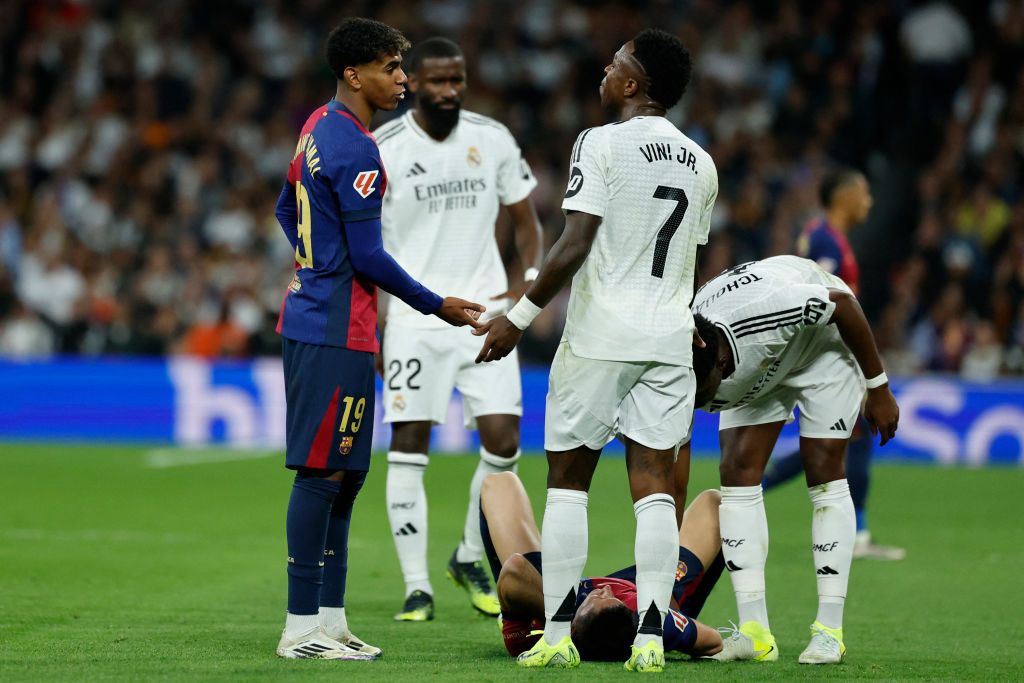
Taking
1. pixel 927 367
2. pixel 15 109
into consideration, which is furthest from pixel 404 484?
pixel 15 109

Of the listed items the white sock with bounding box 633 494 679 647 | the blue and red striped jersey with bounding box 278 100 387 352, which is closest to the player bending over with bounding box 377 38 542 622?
the blue and red striped jersey with bounding box 278 100 387 352

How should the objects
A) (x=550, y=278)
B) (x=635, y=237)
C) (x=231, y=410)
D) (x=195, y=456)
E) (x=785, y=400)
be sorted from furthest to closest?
(x=231, y=410), (x=195, y=456), (x=785, y=400), (x=635, y=237), (x=550, y=278)

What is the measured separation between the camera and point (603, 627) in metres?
5.19

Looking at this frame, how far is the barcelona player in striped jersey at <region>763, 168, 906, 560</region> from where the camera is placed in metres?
8.73

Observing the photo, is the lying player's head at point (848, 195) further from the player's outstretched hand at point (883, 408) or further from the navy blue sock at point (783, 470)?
the player's outstretched hand at point (883, 408)

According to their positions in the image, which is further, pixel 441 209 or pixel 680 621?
pixel 441 209

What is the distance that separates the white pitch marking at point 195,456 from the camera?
1393cm

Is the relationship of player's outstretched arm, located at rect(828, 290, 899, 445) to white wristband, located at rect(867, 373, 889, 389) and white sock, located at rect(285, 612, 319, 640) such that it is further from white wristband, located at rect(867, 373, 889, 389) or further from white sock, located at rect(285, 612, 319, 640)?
white sock, located at rect(285, 612, 319, 640)

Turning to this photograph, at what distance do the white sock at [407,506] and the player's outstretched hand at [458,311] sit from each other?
1713 millimetres

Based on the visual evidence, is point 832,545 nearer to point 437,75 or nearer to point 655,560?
point 655,560

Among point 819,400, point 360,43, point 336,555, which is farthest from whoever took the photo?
point 819,400

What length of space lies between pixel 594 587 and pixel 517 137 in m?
13.6

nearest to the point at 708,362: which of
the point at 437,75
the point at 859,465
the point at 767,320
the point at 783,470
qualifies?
the point at 767,320

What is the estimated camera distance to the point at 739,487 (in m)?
5.71
